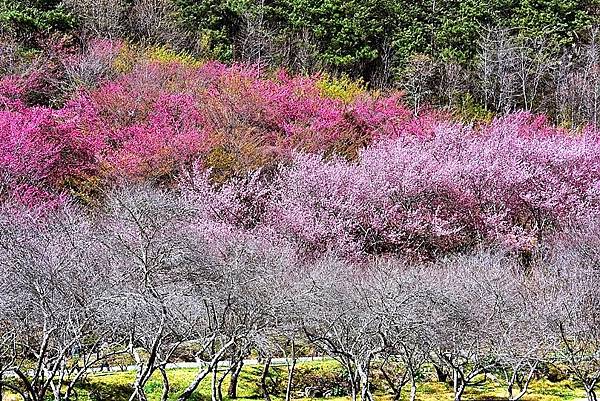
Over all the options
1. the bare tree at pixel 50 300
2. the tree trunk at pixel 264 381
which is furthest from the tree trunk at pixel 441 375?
the bare tree at pixel 50 300

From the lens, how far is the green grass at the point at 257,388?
60.4 ft

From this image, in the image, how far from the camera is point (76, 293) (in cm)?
1337

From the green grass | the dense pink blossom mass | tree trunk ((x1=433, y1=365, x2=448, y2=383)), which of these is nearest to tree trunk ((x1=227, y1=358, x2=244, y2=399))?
the green grass

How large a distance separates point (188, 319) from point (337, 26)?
3451 centimetres

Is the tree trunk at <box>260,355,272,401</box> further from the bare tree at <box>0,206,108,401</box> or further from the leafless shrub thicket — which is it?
the bare tree at <box>0,206,108,401</box>

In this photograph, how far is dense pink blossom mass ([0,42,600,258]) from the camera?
87.6 ft

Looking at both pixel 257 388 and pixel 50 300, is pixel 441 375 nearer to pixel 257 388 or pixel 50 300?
pixel 257 388

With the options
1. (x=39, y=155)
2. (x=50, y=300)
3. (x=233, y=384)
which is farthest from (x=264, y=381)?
(x=39, y=155)

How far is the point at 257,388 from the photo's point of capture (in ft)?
69.4

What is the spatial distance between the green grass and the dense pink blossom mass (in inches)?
181

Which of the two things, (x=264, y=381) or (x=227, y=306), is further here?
(x=264, y=381)

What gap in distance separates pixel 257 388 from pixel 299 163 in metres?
10.2

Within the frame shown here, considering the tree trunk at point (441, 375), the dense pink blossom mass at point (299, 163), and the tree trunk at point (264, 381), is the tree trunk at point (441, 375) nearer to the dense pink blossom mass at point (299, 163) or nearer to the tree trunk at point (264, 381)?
the dense pink blossom mass at point (299, 163)

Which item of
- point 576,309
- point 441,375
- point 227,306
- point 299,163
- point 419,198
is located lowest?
point 441,375
